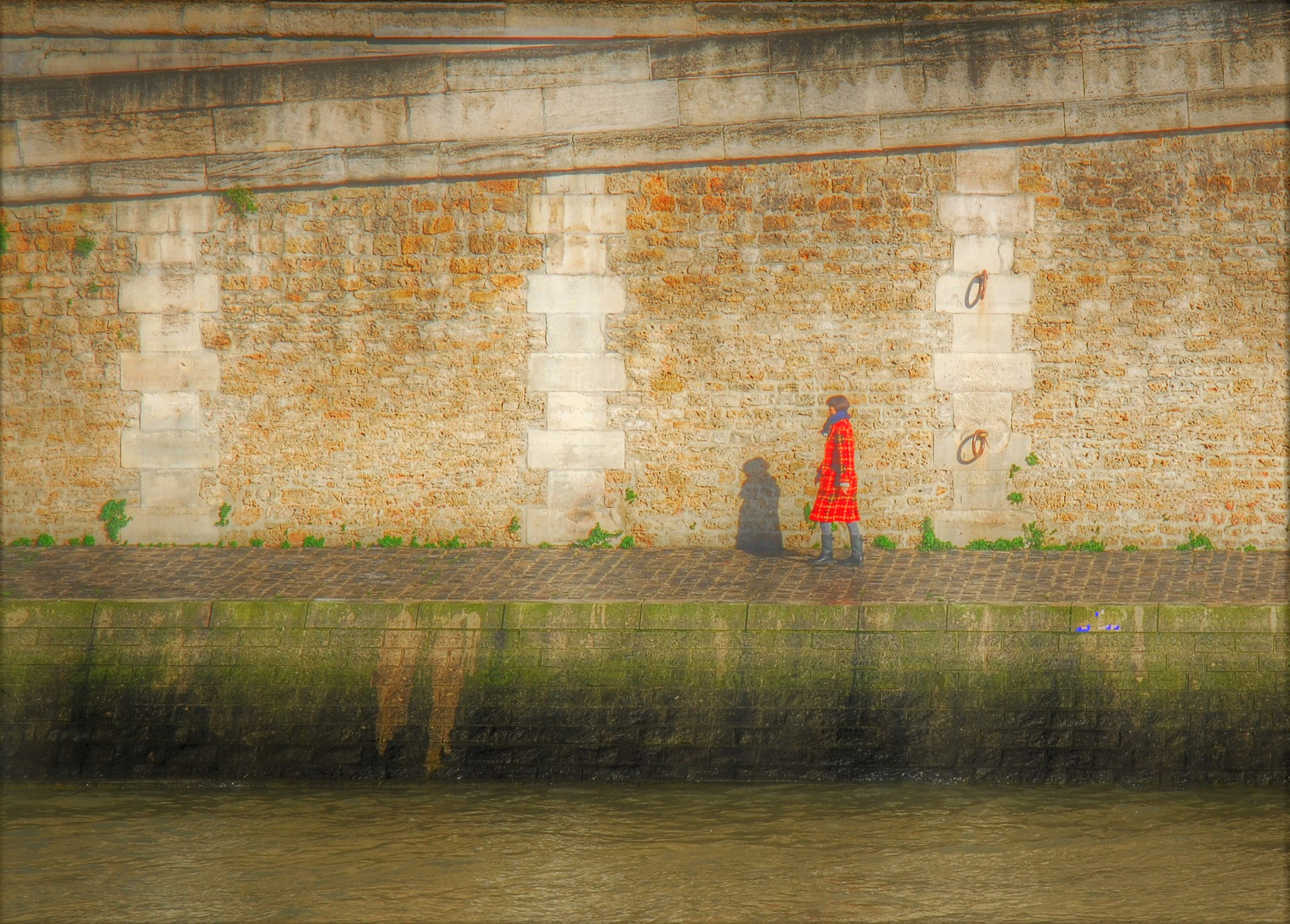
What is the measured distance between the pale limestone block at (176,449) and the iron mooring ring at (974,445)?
19.5 ft

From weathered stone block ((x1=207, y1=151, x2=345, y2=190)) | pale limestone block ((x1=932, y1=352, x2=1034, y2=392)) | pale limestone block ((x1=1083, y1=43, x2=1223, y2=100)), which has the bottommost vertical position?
pale limestone block ((x1=932, y1=352, x2=1034, y2=392))

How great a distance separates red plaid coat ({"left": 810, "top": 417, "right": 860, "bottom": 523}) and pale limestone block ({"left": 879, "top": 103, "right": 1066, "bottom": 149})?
7.49 feet

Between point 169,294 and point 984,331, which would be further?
point 169,294

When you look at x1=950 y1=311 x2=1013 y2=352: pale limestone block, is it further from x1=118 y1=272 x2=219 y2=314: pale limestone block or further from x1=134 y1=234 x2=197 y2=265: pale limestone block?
x1=134 y1=234 x2=197 y2=265: pale limestone block

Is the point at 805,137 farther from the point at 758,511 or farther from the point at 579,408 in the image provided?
the point at 758,511

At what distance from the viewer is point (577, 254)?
417 inches

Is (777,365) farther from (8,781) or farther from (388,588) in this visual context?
(8,781)

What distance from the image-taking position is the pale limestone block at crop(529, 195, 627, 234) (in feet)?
34.6

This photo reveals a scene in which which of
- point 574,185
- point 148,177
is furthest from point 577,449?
point 148,177

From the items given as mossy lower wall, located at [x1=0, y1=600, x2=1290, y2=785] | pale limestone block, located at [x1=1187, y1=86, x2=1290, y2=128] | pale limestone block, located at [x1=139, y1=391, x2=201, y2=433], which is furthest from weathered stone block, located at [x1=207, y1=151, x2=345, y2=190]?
pale limestone block, located at [x1=1187, y1=86, x2=1290, y2=128]

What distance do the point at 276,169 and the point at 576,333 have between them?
8.90 ft

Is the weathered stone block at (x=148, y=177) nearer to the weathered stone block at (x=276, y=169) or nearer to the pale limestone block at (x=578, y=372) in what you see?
the weathered stone block at (x=276, y=169)

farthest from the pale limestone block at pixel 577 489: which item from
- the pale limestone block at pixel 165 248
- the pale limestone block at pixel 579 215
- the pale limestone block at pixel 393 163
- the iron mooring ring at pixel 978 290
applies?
the pale limestone block at pixel 165 248

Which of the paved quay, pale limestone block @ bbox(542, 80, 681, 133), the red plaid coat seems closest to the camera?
the paved quay
